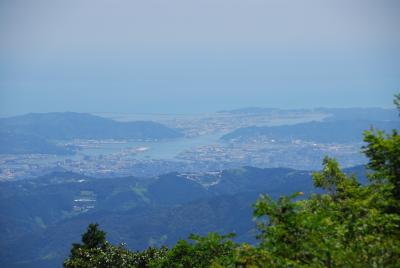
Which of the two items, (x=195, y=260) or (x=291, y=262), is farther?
(x=195, y=260)

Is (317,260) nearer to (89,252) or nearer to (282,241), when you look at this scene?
(282,241)

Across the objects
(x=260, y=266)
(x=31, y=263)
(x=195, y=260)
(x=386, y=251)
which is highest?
(x=386, y=251)

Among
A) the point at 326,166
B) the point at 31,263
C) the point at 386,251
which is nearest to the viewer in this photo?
the point at 386,251

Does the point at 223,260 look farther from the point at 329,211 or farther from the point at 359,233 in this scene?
the point at 359,233

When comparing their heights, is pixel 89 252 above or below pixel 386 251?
below

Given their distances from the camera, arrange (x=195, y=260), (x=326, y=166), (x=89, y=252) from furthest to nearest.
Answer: (x=89, y=252) → (x=195, y=260) → (x=326, y=166)

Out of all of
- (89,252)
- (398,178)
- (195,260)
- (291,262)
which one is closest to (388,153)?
(398,178)
